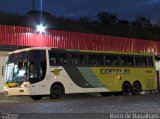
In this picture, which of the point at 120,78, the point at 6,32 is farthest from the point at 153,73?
the point at 6,32

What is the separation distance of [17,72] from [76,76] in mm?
3728

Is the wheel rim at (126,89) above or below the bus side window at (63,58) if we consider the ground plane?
below

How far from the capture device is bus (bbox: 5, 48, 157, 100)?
25.4 metres

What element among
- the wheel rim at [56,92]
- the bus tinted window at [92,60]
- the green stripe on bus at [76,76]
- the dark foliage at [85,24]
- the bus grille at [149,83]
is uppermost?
the dark foliage at [85,24]

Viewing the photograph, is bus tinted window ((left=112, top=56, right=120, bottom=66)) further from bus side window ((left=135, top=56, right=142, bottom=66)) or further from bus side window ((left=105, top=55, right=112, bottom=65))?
bus side window ((left=135, top=56, right=142, bottom=66))

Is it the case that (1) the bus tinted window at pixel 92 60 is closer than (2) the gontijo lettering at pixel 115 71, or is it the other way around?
(1) the bus tinted window at pixel 92 60

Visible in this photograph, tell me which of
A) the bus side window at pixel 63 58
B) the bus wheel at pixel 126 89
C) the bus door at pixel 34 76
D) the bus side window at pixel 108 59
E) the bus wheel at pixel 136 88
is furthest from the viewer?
the bus wheel at pixel 136 88

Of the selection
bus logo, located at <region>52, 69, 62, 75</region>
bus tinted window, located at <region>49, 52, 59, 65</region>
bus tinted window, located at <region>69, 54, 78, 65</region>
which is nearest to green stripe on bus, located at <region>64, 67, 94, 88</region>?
bus tinted window, located at <region>69, 54, 78, 65</region>

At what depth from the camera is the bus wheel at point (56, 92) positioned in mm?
26220

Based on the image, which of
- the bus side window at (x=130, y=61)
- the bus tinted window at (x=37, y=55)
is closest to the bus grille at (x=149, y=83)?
the bus side window at (x=130, y=61)

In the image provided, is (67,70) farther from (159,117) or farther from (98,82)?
(159,117)

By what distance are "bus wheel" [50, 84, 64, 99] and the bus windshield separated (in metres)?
1.89

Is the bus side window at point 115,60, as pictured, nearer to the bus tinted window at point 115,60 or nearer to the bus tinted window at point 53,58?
the bus tinted window at point 115,60

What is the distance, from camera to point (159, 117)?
14.7m
